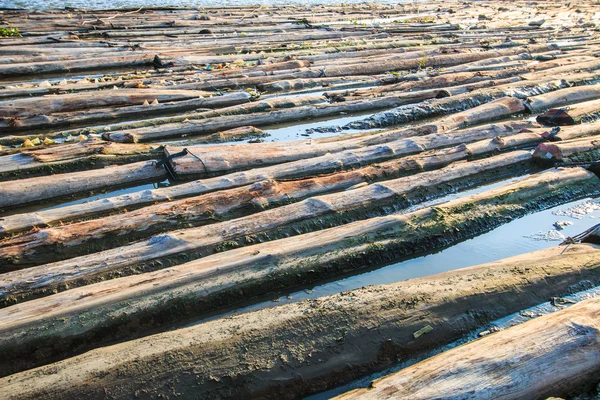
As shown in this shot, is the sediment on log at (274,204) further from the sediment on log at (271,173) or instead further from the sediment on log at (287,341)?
the sediment on log at (287,341)

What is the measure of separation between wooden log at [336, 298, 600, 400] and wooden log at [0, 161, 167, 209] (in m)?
3.40

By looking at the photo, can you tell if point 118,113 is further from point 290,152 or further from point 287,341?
point 287,341

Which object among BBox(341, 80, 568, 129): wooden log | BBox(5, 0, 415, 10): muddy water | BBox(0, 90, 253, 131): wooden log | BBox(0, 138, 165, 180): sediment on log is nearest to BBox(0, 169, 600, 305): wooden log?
BBox(0, 138, 165, 180): sediment on log

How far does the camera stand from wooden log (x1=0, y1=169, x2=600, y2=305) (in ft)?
11.5

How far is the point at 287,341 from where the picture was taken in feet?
9.55

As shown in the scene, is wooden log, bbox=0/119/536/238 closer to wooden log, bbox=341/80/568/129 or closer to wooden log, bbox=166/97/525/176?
wooden log, bbox=166/97/525/176

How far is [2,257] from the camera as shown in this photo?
365 centimetres

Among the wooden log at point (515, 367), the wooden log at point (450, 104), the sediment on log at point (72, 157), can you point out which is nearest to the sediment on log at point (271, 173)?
the sediment on log at point (72, 157)

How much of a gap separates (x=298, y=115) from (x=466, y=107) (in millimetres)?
2465

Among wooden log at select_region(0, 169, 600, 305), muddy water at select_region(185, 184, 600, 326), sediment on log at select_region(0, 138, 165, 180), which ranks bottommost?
muddy water at select_region(185, 184, 600, 326)

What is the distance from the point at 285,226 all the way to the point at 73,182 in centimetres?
206

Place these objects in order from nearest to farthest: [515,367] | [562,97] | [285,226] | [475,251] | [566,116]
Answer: [515,367]
[285,226]
[475,251]
[566,116]
[562,97]

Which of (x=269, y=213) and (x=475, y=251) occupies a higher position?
(x=269, y=213)

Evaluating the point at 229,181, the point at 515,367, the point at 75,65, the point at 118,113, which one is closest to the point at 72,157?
the point at 229,181
